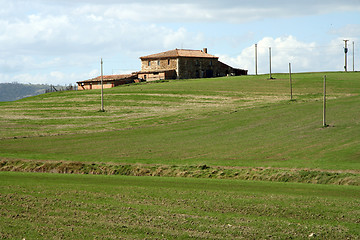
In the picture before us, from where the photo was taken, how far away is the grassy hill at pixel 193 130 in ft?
114

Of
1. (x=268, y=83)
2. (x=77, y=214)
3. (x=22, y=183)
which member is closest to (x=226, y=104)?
(x=268, y=83)

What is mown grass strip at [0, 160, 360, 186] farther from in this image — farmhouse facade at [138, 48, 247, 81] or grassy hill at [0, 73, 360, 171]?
farmhouse facade at [138, 48, 247, 81]

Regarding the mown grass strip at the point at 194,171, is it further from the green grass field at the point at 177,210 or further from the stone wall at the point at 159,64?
the stone wall at the point at 159,64

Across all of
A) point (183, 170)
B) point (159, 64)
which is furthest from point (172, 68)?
point (183, 170)

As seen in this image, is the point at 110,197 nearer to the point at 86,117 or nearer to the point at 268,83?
the point at 86,117

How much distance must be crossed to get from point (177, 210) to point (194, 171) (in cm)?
1190

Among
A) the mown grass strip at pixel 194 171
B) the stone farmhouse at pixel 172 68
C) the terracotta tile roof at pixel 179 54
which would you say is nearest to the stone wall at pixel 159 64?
the stone farmhouse at pixel 172 68

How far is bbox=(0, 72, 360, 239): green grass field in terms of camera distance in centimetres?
1630

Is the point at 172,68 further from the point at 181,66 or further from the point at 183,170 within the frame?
the point at 183,170

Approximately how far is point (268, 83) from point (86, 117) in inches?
1734

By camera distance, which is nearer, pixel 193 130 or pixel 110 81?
pixel 193 130

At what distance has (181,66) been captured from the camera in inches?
5012

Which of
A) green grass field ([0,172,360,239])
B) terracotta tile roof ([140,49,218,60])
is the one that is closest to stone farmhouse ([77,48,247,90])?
terracotta tile roof ([140,49,218,60])

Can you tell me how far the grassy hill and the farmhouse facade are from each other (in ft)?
138
